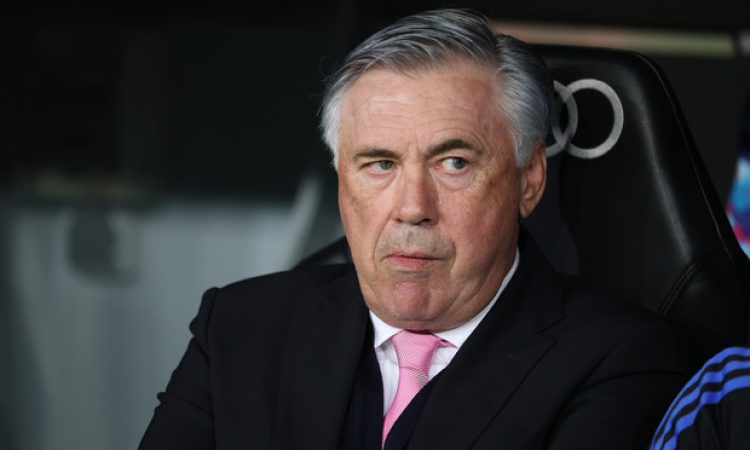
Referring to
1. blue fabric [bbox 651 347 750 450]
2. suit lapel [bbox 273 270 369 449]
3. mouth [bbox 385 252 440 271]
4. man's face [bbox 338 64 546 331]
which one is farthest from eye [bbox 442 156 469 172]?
blue fabric [bbox 651 347 750 450]

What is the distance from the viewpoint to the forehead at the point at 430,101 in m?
1.36

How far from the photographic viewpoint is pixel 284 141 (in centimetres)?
413

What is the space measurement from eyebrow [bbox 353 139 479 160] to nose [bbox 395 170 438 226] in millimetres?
25

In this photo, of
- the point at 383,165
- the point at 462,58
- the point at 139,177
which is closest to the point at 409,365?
the point at 383,165

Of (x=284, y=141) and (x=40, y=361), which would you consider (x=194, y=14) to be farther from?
(x=40, y=361)

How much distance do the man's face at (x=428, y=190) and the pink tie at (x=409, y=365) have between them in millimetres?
Result: 21

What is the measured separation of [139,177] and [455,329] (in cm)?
288

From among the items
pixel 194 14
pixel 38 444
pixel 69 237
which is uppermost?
pixel 194 14

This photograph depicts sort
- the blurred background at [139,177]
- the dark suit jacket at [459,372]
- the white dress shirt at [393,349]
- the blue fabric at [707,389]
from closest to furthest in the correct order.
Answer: the blue fabric at [707,389] → the dark suit jacket at [459,372] → the white dress shirt at [393,349] → the blurred background at [139,177]

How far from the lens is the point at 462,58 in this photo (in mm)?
1383

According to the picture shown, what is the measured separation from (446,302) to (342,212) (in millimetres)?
172

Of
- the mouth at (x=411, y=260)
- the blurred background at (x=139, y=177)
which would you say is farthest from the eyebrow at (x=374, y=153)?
the blurred background at (x=139, y=177)

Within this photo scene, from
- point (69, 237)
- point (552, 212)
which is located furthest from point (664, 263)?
point (69, 237)

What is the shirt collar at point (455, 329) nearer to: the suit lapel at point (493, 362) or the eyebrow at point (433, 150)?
the suit lapel at point (493, 362)
